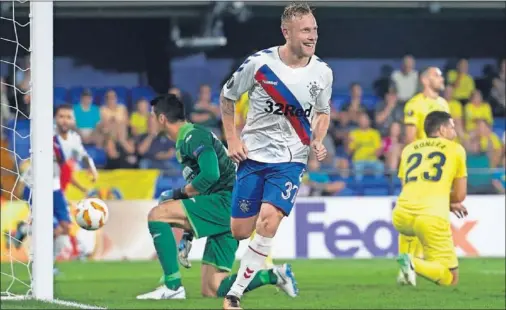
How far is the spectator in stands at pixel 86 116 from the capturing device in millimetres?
19609

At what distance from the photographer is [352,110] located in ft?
67.3

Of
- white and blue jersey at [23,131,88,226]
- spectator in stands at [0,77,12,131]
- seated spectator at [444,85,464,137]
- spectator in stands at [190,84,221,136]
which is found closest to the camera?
white and blue jersey at [23,131,88,226]

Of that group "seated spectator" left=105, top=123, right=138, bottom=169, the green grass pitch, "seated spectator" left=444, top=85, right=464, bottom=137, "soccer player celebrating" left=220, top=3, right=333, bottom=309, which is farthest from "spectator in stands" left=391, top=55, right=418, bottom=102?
"soccer player celebrating" left=220, top=3, right=333, bottom=309

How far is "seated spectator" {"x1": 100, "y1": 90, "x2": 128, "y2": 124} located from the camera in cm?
1950

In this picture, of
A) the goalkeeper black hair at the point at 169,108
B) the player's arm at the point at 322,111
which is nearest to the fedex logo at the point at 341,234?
the goalkeeper black hair at the point at 169,108

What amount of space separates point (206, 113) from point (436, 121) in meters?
8.33

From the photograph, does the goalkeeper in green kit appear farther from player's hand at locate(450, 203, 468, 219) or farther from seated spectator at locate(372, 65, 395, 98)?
seated spectator at locate(372, 65, 395, 98)

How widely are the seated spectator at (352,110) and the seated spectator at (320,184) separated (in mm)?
2217

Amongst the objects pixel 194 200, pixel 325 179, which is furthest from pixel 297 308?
pixel 325 179

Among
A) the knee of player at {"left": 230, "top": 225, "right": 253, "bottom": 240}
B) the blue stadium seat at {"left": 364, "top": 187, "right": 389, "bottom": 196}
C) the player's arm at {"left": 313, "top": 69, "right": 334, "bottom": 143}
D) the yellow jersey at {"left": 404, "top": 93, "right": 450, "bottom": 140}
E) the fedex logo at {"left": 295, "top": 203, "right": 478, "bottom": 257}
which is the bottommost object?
the fedex logo at {"left": 295, "top": 203, "right": 478, "bottom": 257}

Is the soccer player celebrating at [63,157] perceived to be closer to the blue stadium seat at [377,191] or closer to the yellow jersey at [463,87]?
the blue stadium seat at [377,191]

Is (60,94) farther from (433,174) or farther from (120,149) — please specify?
(433,174)

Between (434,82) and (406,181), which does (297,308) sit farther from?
(434,82)

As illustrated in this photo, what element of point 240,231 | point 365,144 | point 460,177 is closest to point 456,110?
point 365,144
